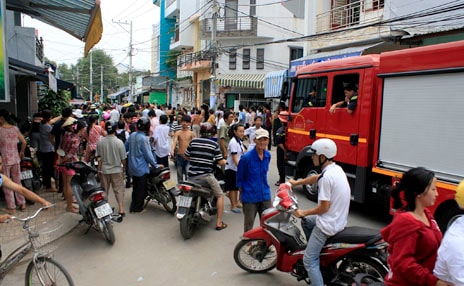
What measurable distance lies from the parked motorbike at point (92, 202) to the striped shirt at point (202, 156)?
50.3 inches

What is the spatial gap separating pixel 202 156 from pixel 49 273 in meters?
2.74

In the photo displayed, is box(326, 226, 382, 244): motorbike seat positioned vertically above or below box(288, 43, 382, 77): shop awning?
below

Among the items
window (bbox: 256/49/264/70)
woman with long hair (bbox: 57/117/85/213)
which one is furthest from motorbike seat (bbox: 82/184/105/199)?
window (bbox: 256/49/264/70)

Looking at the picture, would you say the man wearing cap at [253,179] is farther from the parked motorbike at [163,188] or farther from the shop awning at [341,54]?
the shop awning at [341,54]

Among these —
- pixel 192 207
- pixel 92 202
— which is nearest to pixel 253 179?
pixel 192 207

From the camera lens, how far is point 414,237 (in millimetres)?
2299

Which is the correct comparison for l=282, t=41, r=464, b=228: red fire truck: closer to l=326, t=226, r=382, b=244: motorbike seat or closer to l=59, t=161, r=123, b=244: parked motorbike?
l=326, t=226, r=382, b=244: motorbike seat

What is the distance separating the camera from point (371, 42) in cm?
1339

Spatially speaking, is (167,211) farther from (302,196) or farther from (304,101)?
(304,101)

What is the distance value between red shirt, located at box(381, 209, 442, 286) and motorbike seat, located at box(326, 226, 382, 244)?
949 mm

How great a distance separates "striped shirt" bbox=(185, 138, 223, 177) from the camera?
5.74 m

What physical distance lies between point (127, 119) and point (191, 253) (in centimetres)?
489

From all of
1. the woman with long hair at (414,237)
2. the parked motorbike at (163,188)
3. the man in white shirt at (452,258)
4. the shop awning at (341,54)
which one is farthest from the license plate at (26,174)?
the shop awning at (341,54)

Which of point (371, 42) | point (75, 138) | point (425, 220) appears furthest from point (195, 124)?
point (425, 220)
